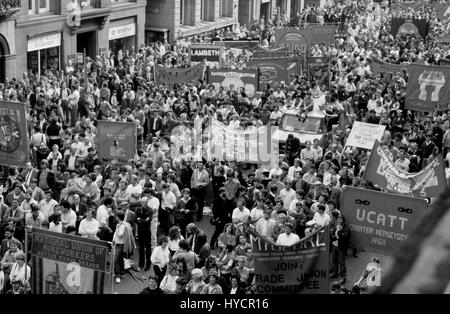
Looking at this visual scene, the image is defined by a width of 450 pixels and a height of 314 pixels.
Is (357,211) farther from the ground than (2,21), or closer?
closer

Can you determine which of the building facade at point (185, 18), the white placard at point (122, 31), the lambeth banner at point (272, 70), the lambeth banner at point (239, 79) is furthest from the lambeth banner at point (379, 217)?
the building facade at point (185, 18)

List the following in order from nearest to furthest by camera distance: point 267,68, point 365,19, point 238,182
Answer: point 238,182
point 267,68
point 365,19

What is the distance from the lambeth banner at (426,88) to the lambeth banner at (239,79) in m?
4.57

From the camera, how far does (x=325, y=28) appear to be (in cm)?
3350

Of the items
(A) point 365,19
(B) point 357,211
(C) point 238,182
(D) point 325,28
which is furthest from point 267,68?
(A) point 365,19

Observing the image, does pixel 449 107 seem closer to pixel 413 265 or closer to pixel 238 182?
pixel 238 182

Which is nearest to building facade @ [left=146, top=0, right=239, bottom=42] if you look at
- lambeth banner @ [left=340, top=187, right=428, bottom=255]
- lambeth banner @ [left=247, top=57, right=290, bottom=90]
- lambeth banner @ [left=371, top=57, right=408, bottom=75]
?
lambeth banner @ [left=371, top=57, right=408, bottom=75]

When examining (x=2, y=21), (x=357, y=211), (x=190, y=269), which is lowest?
(x=190, y=269)

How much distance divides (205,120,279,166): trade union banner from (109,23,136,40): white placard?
66.0ft

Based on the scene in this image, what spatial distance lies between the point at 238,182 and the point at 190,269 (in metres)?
3.87

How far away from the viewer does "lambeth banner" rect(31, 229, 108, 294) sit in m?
8.98

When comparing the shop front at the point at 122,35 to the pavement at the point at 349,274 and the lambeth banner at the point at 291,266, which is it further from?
the lambeth banner at the point at 291,266

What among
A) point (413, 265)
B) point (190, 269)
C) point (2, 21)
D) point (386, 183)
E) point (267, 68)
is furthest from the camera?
point (2, 21)

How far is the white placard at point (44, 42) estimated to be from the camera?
29578 mm
